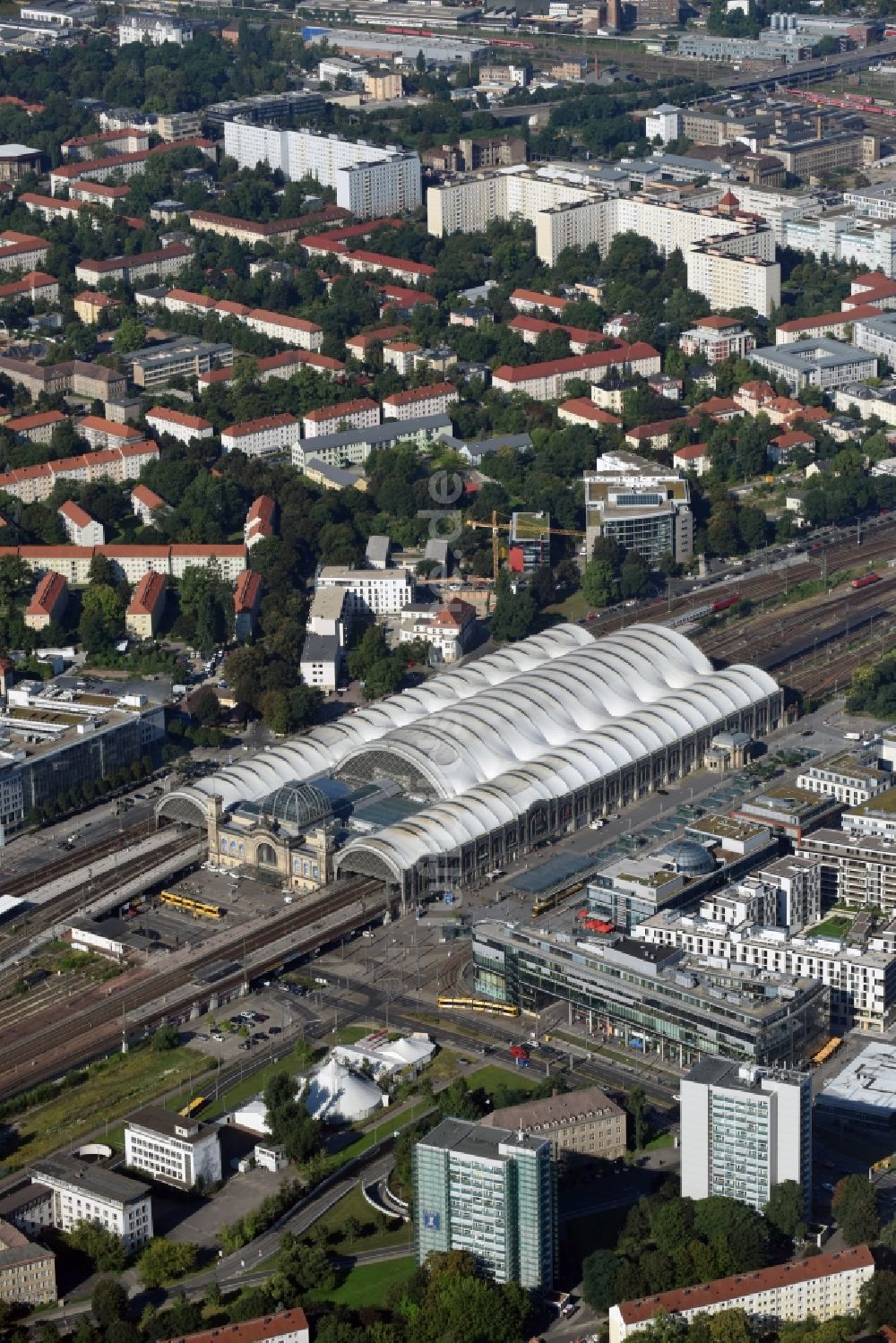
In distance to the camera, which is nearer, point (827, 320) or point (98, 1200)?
point (98, 1200)

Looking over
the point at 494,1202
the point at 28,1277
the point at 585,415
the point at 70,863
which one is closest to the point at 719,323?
the point at 585,415

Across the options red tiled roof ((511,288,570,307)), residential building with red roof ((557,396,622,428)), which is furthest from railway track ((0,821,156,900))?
red tiled roof ((511,288,570,307))

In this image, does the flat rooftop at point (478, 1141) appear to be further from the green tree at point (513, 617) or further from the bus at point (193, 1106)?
the green tree at point (513, 617)

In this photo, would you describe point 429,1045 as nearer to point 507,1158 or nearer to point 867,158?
point 507,1158

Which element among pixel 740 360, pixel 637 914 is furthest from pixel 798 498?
pixel 637 914

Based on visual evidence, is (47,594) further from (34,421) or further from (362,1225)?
(362,1225)

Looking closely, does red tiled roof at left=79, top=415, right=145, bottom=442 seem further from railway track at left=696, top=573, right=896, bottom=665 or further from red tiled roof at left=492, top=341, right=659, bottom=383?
railway track at left=696, top=573, right=896, bottom=665
